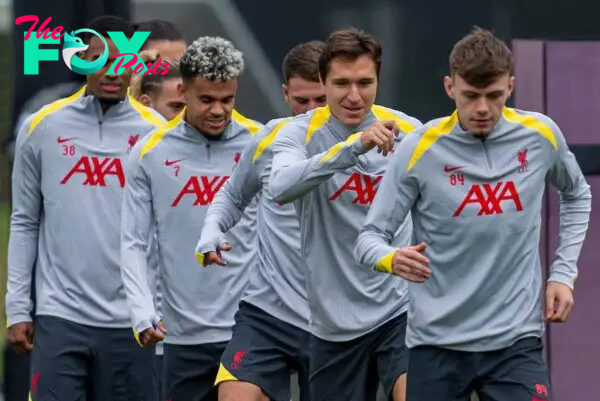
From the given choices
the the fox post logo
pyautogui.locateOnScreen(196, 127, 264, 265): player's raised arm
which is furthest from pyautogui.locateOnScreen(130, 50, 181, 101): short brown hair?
pyautogui.locateOnScreen(196, 127, 264, 265): player's raised arm

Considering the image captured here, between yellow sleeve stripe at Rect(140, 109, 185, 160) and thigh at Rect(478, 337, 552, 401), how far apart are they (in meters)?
2.23

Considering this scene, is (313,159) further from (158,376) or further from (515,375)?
(158,376)

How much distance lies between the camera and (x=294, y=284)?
869 cm

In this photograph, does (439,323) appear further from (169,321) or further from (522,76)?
(522,76)

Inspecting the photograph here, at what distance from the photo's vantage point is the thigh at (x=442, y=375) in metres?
7.38

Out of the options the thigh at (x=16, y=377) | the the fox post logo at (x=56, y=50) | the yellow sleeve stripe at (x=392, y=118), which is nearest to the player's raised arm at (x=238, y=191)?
the yellow sleeve stripe at (x=392, y=118)

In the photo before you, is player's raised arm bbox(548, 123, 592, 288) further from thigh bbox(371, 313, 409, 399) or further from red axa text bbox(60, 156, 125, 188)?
red axa text bbox(60, 156, 125, 188)

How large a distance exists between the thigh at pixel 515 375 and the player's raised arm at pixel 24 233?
2657 mm

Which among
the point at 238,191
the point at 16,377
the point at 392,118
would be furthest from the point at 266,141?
the point at 16,377

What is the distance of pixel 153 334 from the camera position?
27.1 ft

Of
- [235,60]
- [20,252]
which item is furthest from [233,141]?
[20,252]

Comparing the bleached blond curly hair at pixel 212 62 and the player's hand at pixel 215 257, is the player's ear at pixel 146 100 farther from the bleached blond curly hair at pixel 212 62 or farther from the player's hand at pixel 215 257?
the player's hand at pixel 215 257

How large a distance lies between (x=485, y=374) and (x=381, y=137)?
94cm

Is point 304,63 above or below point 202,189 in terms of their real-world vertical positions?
above
